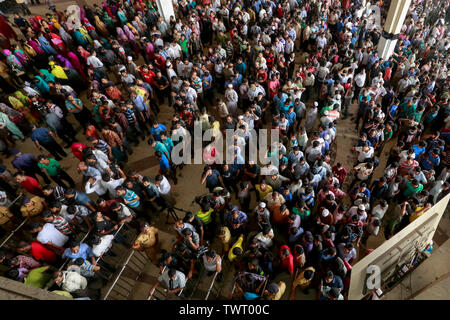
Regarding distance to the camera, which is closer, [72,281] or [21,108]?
[72,281]

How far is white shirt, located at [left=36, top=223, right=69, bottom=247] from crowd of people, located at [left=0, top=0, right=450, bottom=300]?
0.13 ft

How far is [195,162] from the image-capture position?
8.35 metres

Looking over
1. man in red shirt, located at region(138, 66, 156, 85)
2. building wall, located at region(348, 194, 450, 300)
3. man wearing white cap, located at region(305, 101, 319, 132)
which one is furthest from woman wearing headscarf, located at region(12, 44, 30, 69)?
building wall, located at region(348, 194, 450, 300)

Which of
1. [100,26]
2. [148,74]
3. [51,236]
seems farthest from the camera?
[100,26]

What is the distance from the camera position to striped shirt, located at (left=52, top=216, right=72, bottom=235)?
5264 mm

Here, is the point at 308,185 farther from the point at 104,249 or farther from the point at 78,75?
the point at 78,75

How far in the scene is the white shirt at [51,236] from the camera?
5.21 metres

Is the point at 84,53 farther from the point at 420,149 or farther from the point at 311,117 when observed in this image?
the point at 420,149

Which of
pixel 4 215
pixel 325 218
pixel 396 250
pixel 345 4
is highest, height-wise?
pixel 345 4

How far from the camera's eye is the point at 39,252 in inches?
201

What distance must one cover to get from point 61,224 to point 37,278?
1.01m

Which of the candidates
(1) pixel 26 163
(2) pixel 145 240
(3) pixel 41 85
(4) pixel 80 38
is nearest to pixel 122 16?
(4) pixel 80 38

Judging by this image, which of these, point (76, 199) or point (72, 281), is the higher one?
point (76, 199)

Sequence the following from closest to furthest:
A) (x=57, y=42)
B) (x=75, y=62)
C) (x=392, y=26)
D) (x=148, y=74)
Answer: (x=148, y=74) < (x=75, y=62) < (x=392, y=26) < (x=57, y=42)
